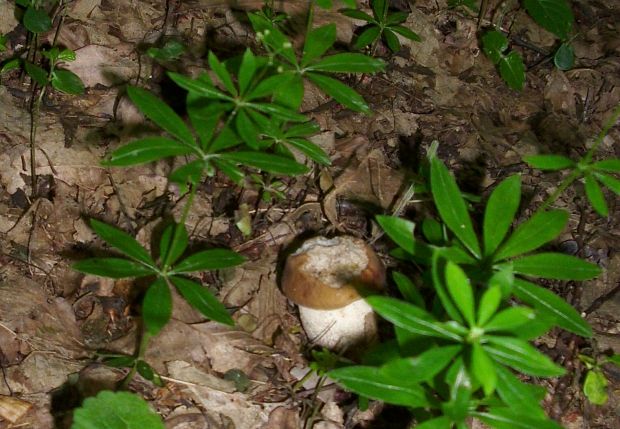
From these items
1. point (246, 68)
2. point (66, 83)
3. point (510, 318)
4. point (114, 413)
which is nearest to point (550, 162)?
Answer: point (510, 318)

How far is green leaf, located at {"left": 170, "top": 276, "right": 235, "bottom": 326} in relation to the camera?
2252mm

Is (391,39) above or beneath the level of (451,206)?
above

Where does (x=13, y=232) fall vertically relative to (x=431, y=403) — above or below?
below

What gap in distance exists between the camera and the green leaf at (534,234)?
229 cm

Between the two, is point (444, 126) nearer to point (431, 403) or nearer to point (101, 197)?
point (101, 197)

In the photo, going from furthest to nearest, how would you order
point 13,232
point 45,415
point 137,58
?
point 137,58 < point 13,232 < point 45,415

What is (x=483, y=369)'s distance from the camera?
5.22 ft

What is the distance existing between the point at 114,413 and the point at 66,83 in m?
2.07

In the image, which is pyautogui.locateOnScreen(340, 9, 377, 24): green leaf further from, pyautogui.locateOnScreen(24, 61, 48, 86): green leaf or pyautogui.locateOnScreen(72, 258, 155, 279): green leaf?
pyautogui.locateOnScreen(72, 258, 155, 279): green leaf

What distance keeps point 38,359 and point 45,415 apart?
Result: 0.28 metres

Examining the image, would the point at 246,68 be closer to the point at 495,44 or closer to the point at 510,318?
the point at 510,318

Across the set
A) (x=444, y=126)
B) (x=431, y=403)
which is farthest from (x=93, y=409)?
(x=444, y=126)

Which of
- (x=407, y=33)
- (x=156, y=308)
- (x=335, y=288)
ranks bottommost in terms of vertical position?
(x=335, y=288)

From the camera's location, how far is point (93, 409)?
2.16 metres
